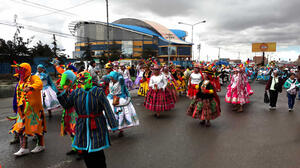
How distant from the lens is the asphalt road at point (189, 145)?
400 cm

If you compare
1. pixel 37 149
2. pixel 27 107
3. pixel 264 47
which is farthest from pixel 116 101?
pixel 264 47

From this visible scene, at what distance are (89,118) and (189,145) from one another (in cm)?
274

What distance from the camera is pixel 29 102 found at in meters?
4.36

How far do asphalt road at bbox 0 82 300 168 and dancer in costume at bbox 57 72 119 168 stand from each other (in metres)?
1.06

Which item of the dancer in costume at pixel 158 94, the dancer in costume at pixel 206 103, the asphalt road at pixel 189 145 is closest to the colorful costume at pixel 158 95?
the dancer in costume at pixel 158 94

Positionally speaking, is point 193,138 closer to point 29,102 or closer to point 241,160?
point 241,160

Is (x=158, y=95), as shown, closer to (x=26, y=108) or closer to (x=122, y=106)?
(x=122, y=106)

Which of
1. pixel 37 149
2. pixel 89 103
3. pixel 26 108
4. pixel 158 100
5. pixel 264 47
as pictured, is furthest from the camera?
pixel 264 47

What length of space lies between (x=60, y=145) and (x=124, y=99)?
5.93 ft

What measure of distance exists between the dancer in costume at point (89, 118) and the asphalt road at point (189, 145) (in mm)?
1061

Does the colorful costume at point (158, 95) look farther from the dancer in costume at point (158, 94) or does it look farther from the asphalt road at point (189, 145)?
the asphalt road at point (189, 145)

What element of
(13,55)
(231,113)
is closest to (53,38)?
(13,55)

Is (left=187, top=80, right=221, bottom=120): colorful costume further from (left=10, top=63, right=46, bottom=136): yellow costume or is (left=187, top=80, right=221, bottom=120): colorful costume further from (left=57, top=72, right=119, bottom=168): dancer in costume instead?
(left=10, top=63, right=46, bottom=136): yellow costume

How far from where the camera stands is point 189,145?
487cm
